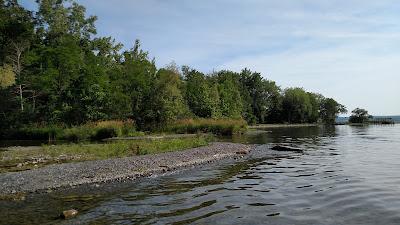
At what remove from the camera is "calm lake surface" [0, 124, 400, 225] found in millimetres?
12070

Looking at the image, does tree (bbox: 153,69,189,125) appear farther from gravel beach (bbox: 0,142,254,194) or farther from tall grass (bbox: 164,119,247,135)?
gravel beach (bbox: 0,142,254,194)

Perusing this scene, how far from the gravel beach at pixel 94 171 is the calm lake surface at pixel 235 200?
3.80ft

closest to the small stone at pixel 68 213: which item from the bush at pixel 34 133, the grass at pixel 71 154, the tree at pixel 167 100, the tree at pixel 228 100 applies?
the grass at pixel 71 154

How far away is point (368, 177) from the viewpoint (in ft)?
63.5

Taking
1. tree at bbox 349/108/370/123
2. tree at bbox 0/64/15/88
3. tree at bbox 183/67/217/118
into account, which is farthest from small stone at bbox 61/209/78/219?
tree at bbox 349/108/370/123

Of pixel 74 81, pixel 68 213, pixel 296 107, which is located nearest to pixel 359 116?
pixel 296 107

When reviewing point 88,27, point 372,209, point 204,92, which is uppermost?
point 88,27

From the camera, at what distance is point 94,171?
65.3 feet

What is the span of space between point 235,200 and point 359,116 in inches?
5153

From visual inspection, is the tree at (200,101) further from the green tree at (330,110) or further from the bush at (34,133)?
the green tree at (330,110)

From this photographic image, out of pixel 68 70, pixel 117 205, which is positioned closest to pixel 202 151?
pixel 117 205

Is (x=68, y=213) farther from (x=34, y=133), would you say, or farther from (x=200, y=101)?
(x=200, y=101)

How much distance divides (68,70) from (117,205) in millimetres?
48904

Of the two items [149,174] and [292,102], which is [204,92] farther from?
[292,102]
